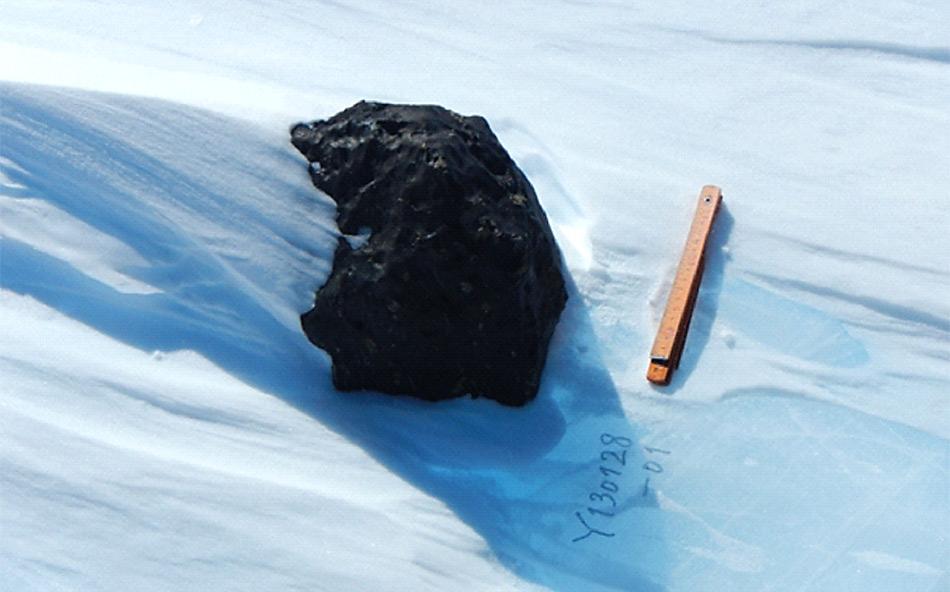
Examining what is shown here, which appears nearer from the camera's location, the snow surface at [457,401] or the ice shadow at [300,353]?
the snow surface at [457,401]

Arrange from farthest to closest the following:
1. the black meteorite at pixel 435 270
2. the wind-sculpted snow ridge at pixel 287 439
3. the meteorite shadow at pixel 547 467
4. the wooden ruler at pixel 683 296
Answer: the wooden ruler at pixel 683 296 → the black meteorite at pixel 435 270 → the meteorite shadow at pixel 547 467 → the wind-sculpted snow ridge at pixel 287 439

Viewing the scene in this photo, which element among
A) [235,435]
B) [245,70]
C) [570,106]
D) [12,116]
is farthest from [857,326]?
[12,116]

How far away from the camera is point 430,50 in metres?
5.39

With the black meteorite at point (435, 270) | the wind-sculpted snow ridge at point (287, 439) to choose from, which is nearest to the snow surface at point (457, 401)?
the wind-sculpted snow ridge at point (287, 439)

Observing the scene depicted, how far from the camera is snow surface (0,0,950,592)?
11.4 ft

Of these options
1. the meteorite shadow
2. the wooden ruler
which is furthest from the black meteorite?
the wooden ruler

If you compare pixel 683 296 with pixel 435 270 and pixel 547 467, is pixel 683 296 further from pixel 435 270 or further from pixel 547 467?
pixel 435 270

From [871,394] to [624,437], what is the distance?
844 millimetres

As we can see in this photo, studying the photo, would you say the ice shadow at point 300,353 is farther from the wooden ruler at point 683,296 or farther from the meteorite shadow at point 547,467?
the wooden ruler at point 683,296

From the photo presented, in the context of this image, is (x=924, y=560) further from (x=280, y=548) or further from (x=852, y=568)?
(x=280, y=548)

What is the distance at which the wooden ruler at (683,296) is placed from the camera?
4.09 metres

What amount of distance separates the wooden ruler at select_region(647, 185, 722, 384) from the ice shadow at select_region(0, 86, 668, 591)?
189 millimetres

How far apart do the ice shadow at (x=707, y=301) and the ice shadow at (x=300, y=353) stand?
0.87ft

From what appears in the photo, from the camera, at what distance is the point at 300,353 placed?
400cm
